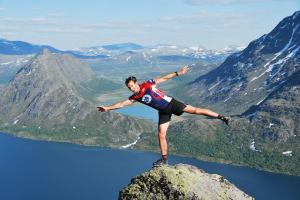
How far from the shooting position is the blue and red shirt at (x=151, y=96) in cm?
2878

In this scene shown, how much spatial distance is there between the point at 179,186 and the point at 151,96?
5431mm

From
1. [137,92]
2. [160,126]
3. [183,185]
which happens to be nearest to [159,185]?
[183,185]

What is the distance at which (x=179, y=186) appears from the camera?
27.9 m

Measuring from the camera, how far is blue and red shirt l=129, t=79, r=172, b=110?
1133 inches

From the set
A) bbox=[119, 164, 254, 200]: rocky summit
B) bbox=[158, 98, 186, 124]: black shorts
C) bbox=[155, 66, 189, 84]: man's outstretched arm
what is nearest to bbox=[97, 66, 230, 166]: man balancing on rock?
bbox=[158, 98, 186, 124]: black shorts

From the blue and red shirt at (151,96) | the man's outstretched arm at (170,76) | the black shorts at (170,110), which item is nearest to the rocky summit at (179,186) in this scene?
the black shorts at (170,110)

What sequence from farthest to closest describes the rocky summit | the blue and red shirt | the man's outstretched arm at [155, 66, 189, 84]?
Answer: the man's outstretched arm at [155, 66, 189, 84] < the blue and red shirt < the rocky summit

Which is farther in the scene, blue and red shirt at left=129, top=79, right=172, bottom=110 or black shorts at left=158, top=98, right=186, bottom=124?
black shorts at left=158, top=98, right=186, bottom=124

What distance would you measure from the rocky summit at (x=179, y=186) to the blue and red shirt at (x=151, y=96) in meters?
3.73

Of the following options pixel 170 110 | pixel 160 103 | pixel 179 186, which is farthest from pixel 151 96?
pixel 179 186

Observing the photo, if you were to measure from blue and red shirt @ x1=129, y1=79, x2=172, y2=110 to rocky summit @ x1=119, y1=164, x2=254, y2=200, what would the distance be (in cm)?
373

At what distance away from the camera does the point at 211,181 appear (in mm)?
28516

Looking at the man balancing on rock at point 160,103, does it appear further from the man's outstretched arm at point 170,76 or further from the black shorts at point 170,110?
the man's outstretched arm at point 170,76

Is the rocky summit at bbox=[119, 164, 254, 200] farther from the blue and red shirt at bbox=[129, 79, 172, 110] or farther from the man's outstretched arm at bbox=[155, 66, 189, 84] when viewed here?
the man's outstretched arm at bbox=[155, 66, 189, 84]
